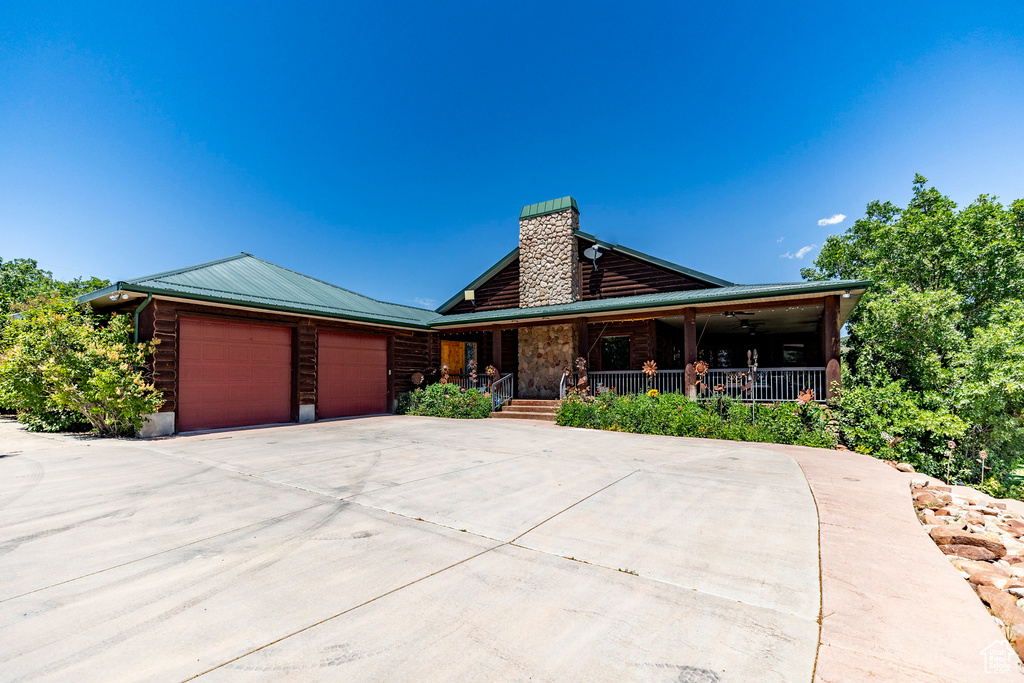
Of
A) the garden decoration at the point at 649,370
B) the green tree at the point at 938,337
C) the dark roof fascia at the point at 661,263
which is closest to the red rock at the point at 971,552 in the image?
the green tree at the point at 938,337

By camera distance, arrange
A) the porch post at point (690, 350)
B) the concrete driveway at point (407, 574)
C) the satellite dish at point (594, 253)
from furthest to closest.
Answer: the satellite dish at point (594, 253) < the porch post at point (690, 350) < the concrete driveway at point (407, 574)

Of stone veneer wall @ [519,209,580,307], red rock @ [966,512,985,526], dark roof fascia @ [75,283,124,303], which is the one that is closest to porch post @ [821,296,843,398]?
red rock @ [966,512,985,526]

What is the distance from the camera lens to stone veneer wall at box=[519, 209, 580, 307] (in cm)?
1557

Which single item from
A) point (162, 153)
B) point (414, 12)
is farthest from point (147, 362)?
point (414, 12)

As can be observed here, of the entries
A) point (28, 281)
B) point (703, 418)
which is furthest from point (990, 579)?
point (28, 281)

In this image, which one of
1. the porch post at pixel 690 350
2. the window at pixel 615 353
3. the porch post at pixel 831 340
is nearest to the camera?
the porch post at pixel 831 340

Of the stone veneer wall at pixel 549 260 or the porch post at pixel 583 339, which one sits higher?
the stone veneer wall at pixel 549 260

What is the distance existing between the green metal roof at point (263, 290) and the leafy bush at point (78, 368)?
2.97ft

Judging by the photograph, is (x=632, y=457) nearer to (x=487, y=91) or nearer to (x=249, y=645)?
(x=249, y=645)

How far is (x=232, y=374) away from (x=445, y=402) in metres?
6.02

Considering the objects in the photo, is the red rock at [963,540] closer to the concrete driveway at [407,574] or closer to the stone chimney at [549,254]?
the concrete driveway at [407,574]

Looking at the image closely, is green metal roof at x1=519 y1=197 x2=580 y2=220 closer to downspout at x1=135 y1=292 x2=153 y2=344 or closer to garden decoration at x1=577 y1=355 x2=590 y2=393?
garden decoration at x1=577 y1=355 x2=590 y2=393

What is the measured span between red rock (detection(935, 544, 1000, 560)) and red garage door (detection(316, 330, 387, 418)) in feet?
43.6

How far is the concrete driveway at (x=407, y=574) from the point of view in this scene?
195 cm
